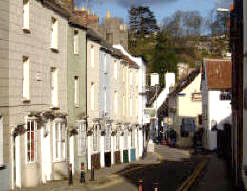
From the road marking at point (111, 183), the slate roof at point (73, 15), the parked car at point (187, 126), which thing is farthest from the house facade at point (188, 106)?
the road marking at point (111, 183)

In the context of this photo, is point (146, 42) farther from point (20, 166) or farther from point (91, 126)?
point (20, 166)

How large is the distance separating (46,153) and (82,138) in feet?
24.1

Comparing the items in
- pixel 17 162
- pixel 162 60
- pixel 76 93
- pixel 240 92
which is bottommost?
pixel 17 162

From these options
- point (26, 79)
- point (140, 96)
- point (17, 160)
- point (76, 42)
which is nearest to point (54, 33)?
point (76, 42)

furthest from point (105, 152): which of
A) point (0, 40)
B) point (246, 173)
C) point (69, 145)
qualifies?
point (246, 173)

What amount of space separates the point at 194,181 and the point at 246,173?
1024cm

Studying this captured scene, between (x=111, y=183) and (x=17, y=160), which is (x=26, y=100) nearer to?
(x=17, y=160)

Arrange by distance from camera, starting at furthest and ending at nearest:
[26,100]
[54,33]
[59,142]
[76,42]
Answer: [76,42]
[54,33]
[59,142]
[26,100]

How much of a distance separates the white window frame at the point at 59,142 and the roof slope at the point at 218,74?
38.5 metres

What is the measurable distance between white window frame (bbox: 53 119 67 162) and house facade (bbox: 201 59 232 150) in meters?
36.0

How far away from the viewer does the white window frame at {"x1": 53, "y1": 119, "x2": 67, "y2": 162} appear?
2734 cm

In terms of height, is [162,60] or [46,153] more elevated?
[162,60]

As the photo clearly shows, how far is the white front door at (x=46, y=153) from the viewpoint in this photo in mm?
25617

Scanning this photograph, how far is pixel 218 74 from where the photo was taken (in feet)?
218
